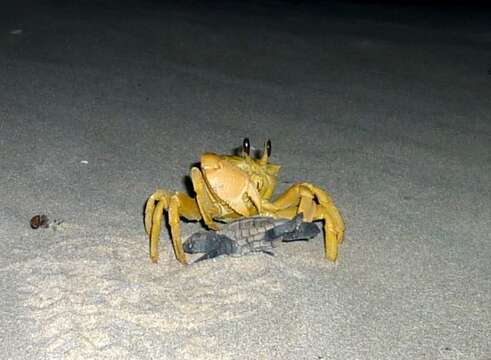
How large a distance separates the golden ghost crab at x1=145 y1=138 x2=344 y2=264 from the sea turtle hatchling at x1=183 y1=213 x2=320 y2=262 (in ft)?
0.13

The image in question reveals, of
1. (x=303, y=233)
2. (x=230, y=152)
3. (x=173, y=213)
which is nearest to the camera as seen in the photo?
(x=173, y=213)

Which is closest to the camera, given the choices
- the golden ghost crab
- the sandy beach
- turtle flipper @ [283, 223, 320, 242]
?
the sandy beach

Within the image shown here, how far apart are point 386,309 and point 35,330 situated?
3.69ft

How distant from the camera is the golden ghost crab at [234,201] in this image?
109 inches

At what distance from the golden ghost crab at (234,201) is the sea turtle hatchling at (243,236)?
0.13 ft

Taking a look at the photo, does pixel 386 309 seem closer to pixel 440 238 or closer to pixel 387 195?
pixel 440 238

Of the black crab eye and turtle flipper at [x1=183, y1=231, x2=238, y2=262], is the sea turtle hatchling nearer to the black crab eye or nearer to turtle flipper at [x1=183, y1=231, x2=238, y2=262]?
turtle flipper at [x1=183, y1=231, x2=238, y2=262]

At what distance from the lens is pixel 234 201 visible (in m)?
2.80

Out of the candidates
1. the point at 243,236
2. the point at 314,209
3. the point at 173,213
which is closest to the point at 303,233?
the point at 314,209

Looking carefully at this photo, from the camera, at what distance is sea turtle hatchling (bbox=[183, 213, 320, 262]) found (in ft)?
9.28

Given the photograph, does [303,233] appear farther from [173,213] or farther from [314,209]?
[173,213]

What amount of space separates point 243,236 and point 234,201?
0.44ft

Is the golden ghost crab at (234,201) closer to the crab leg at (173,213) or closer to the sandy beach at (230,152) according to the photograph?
the crab leg at (173,213)

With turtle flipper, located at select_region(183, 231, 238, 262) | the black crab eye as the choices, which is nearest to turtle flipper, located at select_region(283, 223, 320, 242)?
turtle flipper, located at select_region(183, 231, 238, 262)
